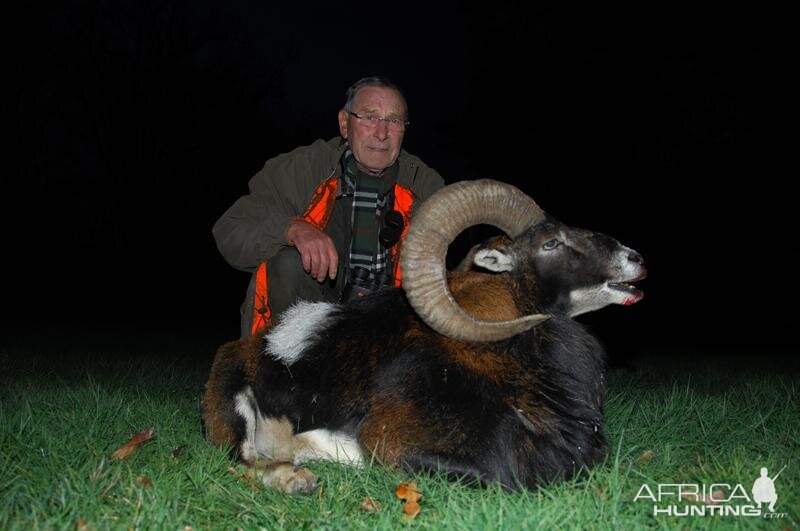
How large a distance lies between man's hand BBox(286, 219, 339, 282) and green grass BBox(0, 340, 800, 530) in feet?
4.76

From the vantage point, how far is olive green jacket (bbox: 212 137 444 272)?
5.43 metres

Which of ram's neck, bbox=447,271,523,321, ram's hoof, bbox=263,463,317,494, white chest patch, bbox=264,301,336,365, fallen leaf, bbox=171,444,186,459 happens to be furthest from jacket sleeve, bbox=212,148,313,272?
ram's hoof, bbox=263,463,317,494

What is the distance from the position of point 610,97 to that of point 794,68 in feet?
15.3

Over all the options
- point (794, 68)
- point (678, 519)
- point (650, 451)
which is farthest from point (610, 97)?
point (678, 519)

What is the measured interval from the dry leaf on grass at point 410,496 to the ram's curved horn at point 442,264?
3.02ft

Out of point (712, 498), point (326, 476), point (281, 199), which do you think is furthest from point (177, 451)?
point (712, 498)

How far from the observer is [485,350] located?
408cm

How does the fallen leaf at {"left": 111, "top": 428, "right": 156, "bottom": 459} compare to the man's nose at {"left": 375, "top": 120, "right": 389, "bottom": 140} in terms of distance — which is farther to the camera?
the man's nose at {"left": 375, "top": 120, "right": 389, "bottom": 140}

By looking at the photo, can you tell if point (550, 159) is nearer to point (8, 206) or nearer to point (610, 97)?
point (610, 97)

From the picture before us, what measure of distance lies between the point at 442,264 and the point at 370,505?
4.67 feet

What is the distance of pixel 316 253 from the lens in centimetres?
488

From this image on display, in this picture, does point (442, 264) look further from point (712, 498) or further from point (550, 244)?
point (712, 498)

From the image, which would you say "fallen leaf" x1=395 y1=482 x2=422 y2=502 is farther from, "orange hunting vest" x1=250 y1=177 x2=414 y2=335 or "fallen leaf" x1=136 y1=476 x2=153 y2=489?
"orange hunting vest" x1=250 y1=177 x2=414 y2=335

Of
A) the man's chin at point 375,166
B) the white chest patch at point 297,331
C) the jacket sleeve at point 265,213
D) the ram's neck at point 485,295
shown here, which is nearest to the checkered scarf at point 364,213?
the man's chin at point 375,166
